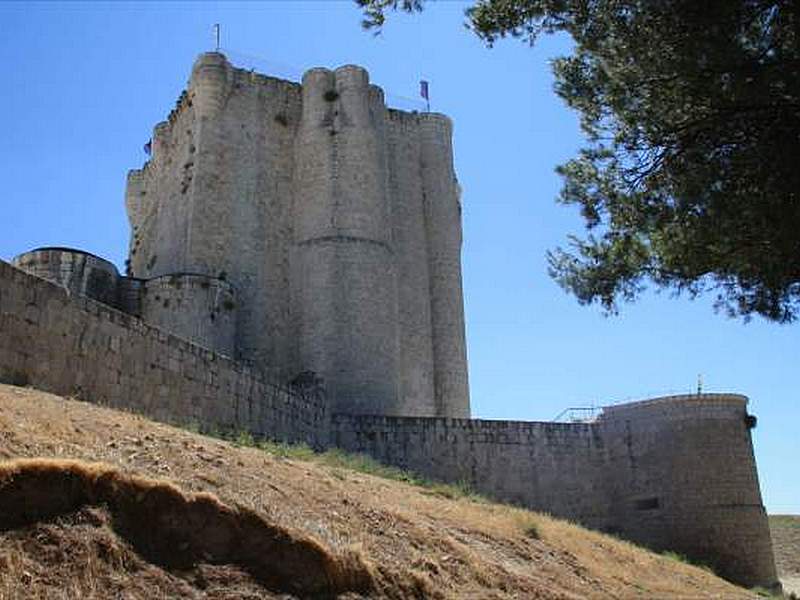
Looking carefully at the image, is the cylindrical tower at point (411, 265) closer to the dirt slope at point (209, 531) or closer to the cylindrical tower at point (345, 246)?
the cylindrical tower at point (345, 246)

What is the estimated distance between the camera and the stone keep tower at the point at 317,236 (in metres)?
24.0

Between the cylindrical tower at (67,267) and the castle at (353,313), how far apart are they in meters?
0.04

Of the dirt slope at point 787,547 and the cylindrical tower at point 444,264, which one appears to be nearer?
the dirt slope at point 787,547

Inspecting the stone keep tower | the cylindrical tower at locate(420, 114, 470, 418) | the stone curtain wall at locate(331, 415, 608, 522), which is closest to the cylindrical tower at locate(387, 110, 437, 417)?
the stone keep tower

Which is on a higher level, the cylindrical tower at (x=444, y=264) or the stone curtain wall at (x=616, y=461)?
the cylindrical tower at (x=444, y=264)

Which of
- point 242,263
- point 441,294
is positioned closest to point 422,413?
point 441,294

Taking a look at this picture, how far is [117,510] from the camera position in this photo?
22.8ft

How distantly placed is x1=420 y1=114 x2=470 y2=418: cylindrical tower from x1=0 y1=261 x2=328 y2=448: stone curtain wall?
33.1 ft

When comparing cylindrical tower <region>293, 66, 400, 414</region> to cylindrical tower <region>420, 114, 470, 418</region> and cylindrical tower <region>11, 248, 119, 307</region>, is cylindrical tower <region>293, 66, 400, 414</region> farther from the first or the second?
cylindrical tower <region>11, 248, 119, 307</region>

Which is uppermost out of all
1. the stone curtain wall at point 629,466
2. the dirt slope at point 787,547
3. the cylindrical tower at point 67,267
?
the cylindrical tower at point 67,267

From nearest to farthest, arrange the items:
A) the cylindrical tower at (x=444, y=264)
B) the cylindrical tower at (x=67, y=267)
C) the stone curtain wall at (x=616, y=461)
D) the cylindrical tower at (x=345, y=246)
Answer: the cylindrical tower at (x=67, y=267)
the stone curtain wall at (x=616, y=461)
the cylindrical tower at (x=345, y=246)
the cylindrical tower at (x=444, y=264)

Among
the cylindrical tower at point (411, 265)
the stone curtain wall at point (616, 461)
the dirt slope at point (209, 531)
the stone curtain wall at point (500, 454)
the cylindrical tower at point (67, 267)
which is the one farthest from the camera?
the cylindrical tower at point (411, 265)

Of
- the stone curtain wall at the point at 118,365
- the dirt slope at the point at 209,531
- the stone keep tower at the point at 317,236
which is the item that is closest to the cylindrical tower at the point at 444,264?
the stone keep tower at the point at 317,236

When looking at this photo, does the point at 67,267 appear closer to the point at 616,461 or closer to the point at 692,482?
the point at 616,461
